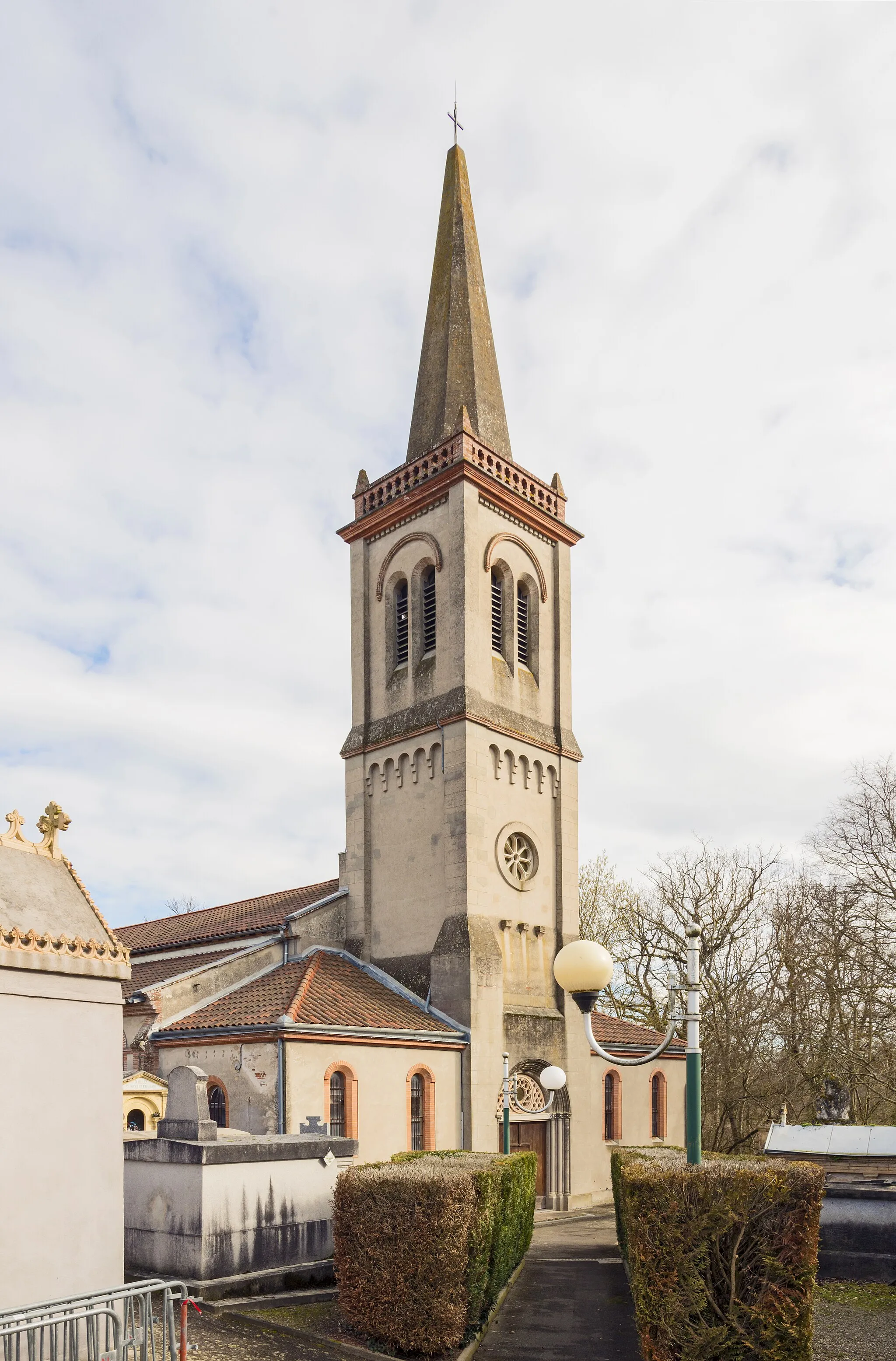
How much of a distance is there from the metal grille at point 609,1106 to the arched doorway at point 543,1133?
2.74 m

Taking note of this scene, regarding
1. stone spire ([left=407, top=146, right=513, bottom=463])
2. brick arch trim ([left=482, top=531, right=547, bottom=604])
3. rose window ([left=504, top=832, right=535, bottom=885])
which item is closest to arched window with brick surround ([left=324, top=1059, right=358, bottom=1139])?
rose window ([left=504, top=832, right=535, bottom=885])

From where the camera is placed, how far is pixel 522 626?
93.5ft

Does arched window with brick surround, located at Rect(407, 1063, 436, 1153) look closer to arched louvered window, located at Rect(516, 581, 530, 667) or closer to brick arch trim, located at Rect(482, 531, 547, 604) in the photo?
arched louvered window, located at Rect(516, 581, 530, 667)

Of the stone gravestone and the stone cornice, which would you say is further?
the stone cornice

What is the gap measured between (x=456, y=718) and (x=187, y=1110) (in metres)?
12.7

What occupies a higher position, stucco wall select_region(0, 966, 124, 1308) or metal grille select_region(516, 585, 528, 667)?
metal grille select_region(516, 585, 528, 667)

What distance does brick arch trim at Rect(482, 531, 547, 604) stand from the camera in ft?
89.2

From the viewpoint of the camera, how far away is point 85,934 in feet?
36.4

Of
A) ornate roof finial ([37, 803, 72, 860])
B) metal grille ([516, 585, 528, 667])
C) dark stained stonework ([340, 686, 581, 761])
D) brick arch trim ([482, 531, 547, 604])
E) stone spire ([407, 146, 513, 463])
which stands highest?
stone spire ([407, 146, 513, 463])

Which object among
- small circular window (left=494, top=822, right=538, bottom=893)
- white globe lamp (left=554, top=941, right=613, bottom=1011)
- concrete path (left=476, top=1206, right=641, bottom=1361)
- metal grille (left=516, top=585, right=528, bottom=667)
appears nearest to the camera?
white globe lamp (left=554, top=941, right=613, bottom=1011)

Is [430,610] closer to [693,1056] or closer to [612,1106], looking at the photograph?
[612,1106]

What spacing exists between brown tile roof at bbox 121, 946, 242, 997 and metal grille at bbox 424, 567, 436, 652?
9048 millimetres

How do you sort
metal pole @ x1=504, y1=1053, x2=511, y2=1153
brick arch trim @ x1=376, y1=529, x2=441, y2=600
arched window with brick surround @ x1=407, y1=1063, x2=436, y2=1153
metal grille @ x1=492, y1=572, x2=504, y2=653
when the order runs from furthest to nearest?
1. metal grille @ x1=492, y1=572, x2=504, y2=653
2. brick arch trim @ x1=376, y1=529, x2=441, y2=600
3. arched window with brick surround @ x1=407, y1=1063, x2=436, y2=1153
4. metal pole @ x1=504, y1=1053, x2=511, y2=1153

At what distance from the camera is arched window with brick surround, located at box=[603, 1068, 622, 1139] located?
27.6m
